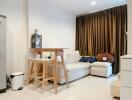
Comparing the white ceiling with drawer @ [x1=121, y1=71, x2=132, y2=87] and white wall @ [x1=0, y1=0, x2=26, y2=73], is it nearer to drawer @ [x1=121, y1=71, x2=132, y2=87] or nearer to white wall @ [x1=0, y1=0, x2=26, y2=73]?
white wall @ [x1=0, y1=0, x2=26, y2=73]

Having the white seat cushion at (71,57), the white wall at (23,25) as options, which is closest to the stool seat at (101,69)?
the white seat cushion at (71,57)

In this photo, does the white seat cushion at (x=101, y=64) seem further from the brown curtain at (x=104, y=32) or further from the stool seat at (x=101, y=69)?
the brown curtain at (x=104, y=32)

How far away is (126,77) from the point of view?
1.91 metres

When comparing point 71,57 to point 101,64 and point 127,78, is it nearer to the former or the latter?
point 101,64

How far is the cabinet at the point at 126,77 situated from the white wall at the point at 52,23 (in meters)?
2.77

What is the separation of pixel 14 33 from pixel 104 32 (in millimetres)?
3297

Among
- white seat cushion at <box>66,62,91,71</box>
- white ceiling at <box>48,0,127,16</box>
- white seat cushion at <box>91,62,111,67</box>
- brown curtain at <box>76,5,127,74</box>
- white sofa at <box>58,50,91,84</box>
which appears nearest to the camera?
white sofa at <box>58,50,91,84</box>

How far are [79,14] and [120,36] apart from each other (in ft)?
6.79

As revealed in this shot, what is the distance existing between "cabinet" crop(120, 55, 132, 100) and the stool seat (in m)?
2.41

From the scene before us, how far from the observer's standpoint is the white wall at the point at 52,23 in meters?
3.89

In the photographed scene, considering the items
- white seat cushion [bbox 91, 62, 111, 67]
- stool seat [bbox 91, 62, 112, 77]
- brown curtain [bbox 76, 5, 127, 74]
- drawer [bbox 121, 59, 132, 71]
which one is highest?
brown curtain [bbox 76, 5, 127, 74]

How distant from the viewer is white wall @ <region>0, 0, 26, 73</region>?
339cm

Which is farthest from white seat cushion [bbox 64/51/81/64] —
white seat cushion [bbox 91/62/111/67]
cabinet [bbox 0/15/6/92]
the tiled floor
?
cabinet [bbox 0/15/6/92]

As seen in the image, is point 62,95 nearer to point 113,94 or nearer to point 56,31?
point 113,94
